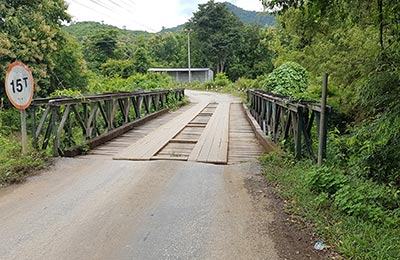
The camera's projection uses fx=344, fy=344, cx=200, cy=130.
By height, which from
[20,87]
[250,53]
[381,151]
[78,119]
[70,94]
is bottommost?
[381,151]

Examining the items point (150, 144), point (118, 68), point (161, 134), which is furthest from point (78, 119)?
point (118, 68)

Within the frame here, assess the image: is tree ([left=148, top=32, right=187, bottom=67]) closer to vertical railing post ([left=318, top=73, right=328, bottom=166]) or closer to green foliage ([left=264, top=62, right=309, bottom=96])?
green foliage ([left=264, top=62, right=309, bottom=96])

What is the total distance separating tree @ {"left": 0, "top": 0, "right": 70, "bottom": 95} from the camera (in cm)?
1445

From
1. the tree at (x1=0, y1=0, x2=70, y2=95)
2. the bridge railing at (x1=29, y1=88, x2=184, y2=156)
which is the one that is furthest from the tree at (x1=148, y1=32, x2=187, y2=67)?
the bridge railing at (x1=29, y1=88, x2=184, y2=156)

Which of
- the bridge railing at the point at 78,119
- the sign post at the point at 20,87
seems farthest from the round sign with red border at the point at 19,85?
the bridge railing at the point at 78,119

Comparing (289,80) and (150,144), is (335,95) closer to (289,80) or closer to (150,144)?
(289,80)

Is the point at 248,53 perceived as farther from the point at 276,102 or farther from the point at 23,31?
the point at 276,102

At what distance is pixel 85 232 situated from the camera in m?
2.99

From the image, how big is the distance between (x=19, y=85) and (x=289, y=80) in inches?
356

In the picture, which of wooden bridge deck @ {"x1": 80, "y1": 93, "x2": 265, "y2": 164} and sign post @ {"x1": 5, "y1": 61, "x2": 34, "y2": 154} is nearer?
sign post @ {"x1": 5, "y1": 61, "x2": 34, "y2": 154}

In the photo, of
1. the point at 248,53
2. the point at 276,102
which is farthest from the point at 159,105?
the point at 248,53

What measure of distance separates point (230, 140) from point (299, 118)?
9.32 ft

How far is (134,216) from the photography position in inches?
133

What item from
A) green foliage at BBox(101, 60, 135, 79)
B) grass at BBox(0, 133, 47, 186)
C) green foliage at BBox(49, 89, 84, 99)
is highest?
green foliage at BBox(101, 60, 135, 79)
